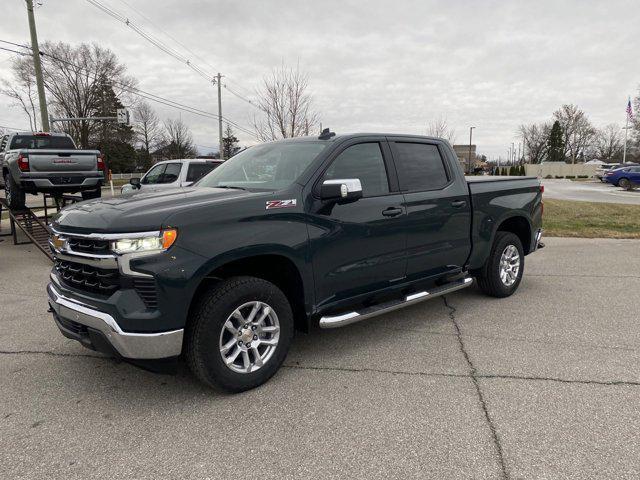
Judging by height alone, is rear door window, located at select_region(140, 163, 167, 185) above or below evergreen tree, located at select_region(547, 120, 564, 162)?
below

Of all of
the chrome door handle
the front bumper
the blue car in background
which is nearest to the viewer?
the front bumper

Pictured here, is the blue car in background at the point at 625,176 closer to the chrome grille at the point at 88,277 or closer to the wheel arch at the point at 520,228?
the wheel arch at the point at 520,228

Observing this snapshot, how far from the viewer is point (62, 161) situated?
9.14 metres

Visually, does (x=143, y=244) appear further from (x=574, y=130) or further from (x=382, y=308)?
→ (x=574, y=130)

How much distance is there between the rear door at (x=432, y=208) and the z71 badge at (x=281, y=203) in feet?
4.06

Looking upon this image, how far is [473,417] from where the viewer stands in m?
2.96

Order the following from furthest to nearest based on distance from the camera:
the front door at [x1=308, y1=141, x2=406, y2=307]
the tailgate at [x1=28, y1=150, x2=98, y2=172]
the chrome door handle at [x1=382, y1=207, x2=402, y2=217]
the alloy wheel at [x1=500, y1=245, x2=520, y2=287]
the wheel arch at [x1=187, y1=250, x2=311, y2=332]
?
the tailgate at [x1=28, y1=150, x2=98, y2=172]
the alloy wheel at [x1=500, y1=245, x2=520, y2=287]
the chrome door handle at [x1=382, y1=207, x2=402, y2=217]
the front door at [x1=308, y1=141, x2=406, y2=307]
the wheel arch at [x1=187, y1=250, x2=311, y2=332]

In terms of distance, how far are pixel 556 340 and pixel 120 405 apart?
3777mm

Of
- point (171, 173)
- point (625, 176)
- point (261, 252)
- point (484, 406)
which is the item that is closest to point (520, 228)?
point (484, 406)

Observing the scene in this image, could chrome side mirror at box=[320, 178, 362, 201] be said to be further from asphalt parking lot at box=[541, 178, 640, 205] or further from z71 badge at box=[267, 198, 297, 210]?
asphalt parking lot at box=[541, 178, 640, 205]

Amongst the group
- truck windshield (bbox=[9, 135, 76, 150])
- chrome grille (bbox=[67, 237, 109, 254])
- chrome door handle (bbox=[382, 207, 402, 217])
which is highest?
truck windshield (bbox=[9, 135, 76, 150])

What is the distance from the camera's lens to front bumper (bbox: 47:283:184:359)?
2.85 metres

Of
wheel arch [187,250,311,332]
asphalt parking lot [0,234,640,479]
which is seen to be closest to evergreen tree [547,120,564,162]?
asphalt parking lot [0,234,640,479]

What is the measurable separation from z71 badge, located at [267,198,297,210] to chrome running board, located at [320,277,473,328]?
3.14 ft
